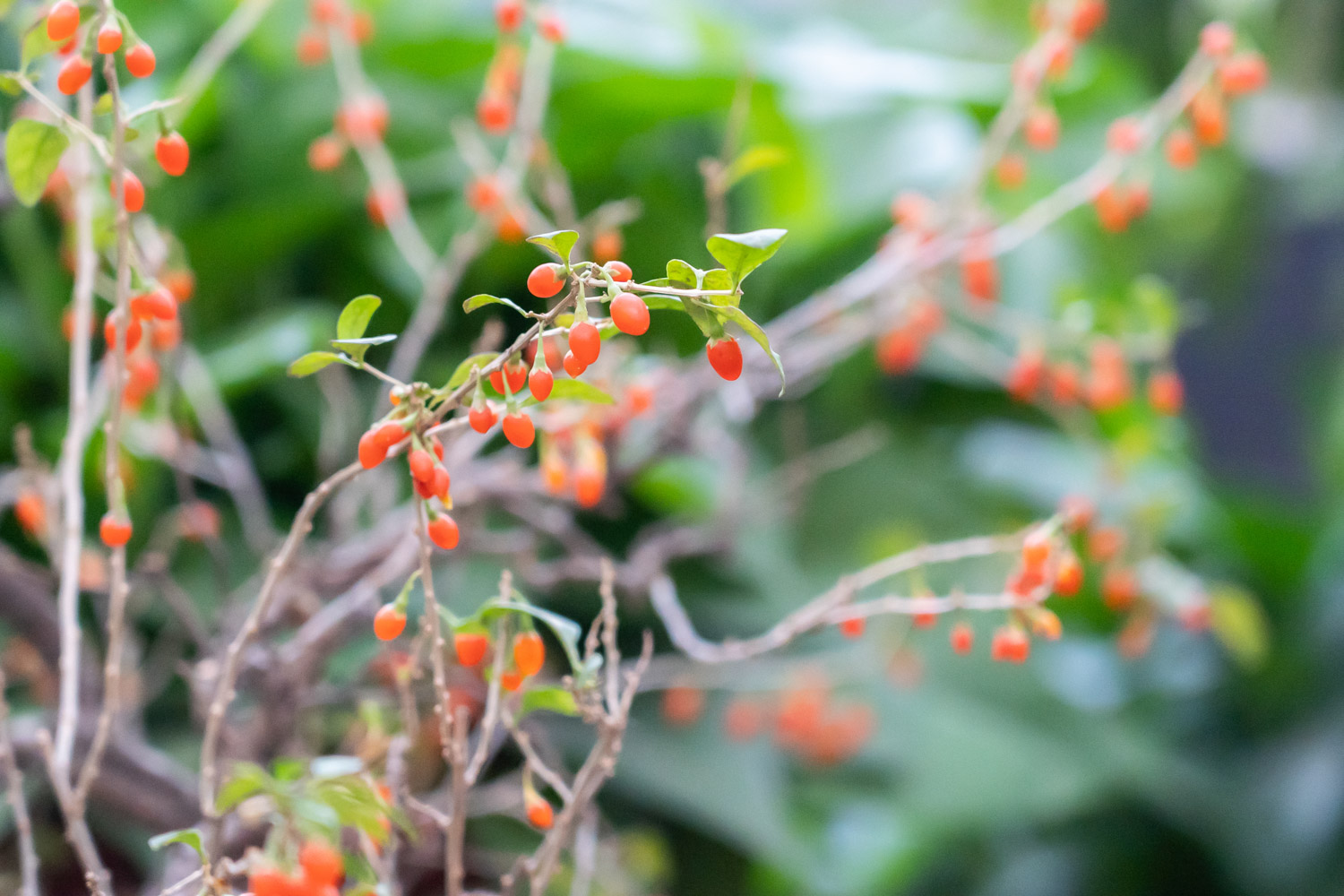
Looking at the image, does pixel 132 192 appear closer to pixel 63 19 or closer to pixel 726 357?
pixel 63 19

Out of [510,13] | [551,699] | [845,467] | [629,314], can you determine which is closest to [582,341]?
[629,314]

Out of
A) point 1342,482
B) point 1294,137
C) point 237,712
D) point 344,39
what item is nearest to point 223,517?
point 237,712

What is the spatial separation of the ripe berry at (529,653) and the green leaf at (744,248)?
12cm

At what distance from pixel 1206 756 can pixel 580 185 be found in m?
0.88

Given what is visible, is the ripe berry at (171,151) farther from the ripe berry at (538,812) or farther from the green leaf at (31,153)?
the ripe berry at (538,812)

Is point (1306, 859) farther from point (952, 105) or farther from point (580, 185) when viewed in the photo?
point (580, 185)

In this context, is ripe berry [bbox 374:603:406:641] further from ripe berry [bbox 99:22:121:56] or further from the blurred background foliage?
the blurred background foliage

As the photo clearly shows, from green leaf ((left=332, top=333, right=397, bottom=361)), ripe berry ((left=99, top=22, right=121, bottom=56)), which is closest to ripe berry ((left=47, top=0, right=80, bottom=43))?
ripe berry ((left=99, top=22, right=121, bottom=56))

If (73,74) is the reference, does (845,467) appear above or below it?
below

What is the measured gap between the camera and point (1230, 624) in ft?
2.40

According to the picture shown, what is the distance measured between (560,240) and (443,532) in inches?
3.3

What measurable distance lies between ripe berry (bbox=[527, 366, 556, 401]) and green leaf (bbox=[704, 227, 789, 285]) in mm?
49

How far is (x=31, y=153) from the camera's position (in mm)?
282

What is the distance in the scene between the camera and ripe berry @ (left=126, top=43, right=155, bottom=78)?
0.92 feet
